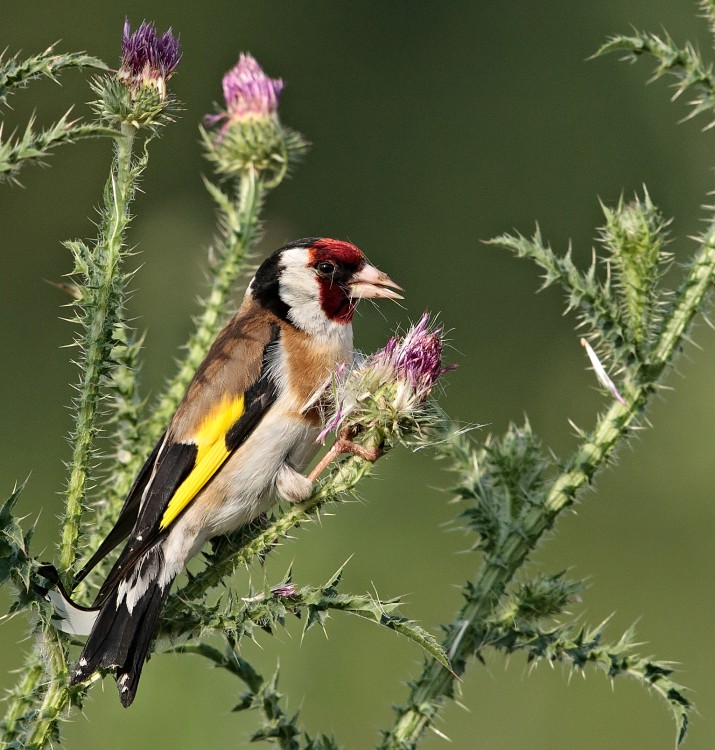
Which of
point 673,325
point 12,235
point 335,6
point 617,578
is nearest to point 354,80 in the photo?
point 335,6

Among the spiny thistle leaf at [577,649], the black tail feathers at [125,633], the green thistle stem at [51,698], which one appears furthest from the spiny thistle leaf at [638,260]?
the green thistle stem at [51,698]

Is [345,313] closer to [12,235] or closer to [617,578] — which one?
[617,578]

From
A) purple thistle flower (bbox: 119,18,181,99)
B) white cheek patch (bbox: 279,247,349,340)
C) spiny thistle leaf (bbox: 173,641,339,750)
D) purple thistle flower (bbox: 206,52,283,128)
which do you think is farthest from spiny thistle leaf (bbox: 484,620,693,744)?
purple thistle flower (bbox: 206,52,283,128)

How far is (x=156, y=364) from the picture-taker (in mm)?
3824

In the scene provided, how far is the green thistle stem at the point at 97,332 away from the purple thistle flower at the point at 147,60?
0.10 metres

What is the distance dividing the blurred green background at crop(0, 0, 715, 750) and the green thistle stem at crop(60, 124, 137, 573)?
0.83 meters

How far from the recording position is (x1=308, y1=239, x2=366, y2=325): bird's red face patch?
2811 millimetres

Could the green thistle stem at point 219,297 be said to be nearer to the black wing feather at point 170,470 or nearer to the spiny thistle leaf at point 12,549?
the black wing feather at point 170,470

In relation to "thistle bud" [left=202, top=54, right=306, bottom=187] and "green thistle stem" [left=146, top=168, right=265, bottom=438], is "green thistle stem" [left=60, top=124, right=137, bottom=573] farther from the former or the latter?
Result: "thistle bud" [left=202, top=54, right=306, bottom=187]

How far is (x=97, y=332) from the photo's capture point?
1.96 meters

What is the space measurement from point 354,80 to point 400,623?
6.19 meters

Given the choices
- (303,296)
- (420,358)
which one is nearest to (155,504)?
(420,358)

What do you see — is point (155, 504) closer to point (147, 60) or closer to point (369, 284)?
point (369, 284)

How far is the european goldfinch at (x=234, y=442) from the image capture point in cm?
212
